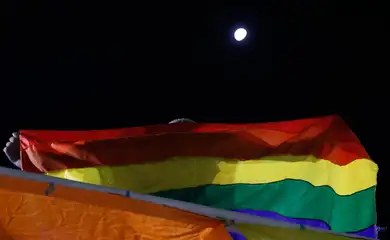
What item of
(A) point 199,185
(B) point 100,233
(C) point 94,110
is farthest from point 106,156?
(C) point 94,110

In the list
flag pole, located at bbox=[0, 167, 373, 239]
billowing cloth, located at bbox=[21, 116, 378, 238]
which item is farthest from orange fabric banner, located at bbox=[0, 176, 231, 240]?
billowing cloth, located at bbox=[21, 116, 378, 238]

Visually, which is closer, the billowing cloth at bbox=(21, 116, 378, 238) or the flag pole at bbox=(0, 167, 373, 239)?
the flag pole at bbox=(0, 167, 373, 239)

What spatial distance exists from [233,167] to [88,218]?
603 millimetres

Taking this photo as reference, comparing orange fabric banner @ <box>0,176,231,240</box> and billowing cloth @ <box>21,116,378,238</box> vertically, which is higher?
billowing cloth @ <box>21,116,378,238</box>

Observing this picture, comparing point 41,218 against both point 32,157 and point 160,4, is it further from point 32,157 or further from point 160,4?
point 160,4

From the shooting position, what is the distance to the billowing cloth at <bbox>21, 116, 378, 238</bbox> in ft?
5.16

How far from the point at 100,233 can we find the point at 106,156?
1.58 ft

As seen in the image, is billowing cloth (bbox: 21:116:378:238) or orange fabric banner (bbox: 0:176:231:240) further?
billowing cloth (bbox: 21:116:378:238)

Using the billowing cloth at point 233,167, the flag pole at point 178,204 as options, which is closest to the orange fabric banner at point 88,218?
the flag pole at point 178,204

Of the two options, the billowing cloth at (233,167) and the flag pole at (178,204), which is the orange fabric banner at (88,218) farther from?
the billowing cloth at (233,167)

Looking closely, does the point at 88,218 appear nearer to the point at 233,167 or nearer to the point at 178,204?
the point at 178,204

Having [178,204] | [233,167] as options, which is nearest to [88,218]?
[178,204]

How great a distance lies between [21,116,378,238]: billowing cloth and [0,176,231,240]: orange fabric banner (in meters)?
0.43

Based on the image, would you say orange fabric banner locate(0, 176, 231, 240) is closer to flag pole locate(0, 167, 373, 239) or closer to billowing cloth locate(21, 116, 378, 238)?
flag pole locate(0, 167, 373, 239)
